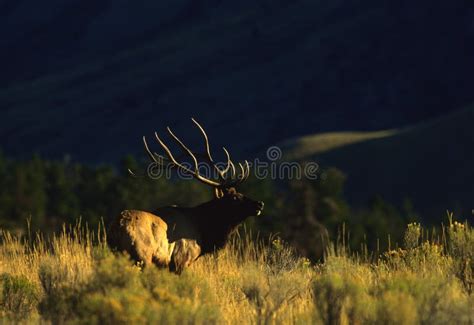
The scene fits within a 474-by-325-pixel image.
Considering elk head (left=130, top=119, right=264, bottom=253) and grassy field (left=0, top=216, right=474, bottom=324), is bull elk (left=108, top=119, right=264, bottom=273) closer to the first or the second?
elk head (left=130, top=119, right=264, bottom=253)

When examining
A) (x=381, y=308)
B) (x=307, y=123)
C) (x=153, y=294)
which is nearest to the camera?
(x=381, y=308)

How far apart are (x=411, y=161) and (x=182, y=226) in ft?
392

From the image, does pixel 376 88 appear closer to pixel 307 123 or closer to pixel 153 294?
pixel 307 123

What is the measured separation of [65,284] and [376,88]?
179 m

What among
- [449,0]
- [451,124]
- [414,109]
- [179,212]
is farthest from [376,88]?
[179,212]

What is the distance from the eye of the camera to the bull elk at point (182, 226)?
11109mm

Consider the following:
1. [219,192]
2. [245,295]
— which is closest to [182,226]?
[219,192]

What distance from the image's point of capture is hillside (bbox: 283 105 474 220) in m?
122

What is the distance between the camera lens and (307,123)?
590ft

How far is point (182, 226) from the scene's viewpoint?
12062 millimetres

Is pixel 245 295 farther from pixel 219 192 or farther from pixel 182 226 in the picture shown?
pixel 219 192

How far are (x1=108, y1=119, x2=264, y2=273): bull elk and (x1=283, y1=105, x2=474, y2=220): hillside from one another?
344 ft

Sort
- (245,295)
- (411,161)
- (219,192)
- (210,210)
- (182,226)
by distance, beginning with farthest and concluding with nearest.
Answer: (411,161), (219,192), (210,210), (182,226), (245,295)

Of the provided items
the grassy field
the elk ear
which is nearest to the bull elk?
the elk ear
